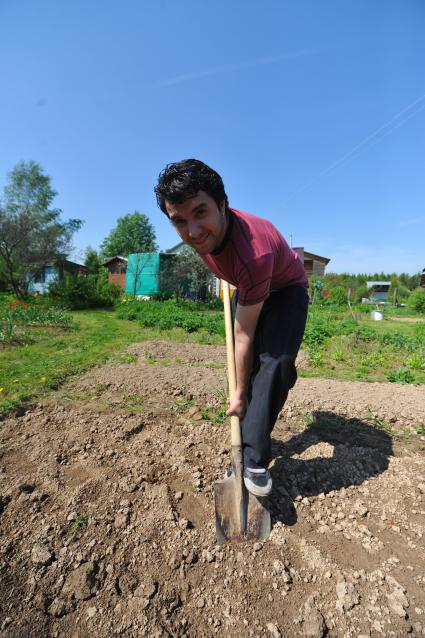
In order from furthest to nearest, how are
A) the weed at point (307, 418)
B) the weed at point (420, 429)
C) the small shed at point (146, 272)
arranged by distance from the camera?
the small shed at point (146, 272) < the weed at point (307, 418) < the weed at point (420, 429)

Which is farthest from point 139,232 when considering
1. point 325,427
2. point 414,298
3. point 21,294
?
point 325,427

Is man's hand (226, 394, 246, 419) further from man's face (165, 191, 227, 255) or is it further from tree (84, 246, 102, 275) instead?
tree (84, 246, 102, 275)

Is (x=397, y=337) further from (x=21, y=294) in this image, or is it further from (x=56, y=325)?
(x=21, y=294)

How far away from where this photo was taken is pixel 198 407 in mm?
2945

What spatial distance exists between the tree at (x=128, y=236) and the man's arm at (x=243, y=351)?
48.3 meters

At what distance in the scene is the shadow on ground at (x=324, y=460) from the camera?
183 cm

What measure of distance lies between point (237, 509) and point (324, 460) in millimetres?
791

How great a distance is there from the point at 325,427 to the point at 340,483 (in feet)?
2.43

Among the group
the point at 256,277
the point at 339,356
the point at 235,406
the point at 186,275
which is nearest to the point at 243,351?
the point at 235,406

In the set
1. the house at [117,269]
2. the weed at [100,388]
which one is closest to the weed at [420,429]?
the weed at [100,388]

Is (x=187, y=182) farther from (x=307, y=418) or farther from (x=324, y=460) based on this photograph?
(x=307, y=418)

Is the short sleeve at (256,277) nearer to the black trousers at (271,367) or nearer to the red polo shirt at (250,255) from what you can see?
the red polo shirt at (250,255)

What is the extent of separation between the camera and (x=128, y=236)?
161 ft

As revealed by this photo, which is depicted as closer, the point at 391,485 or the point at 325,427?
the point at 391,485
